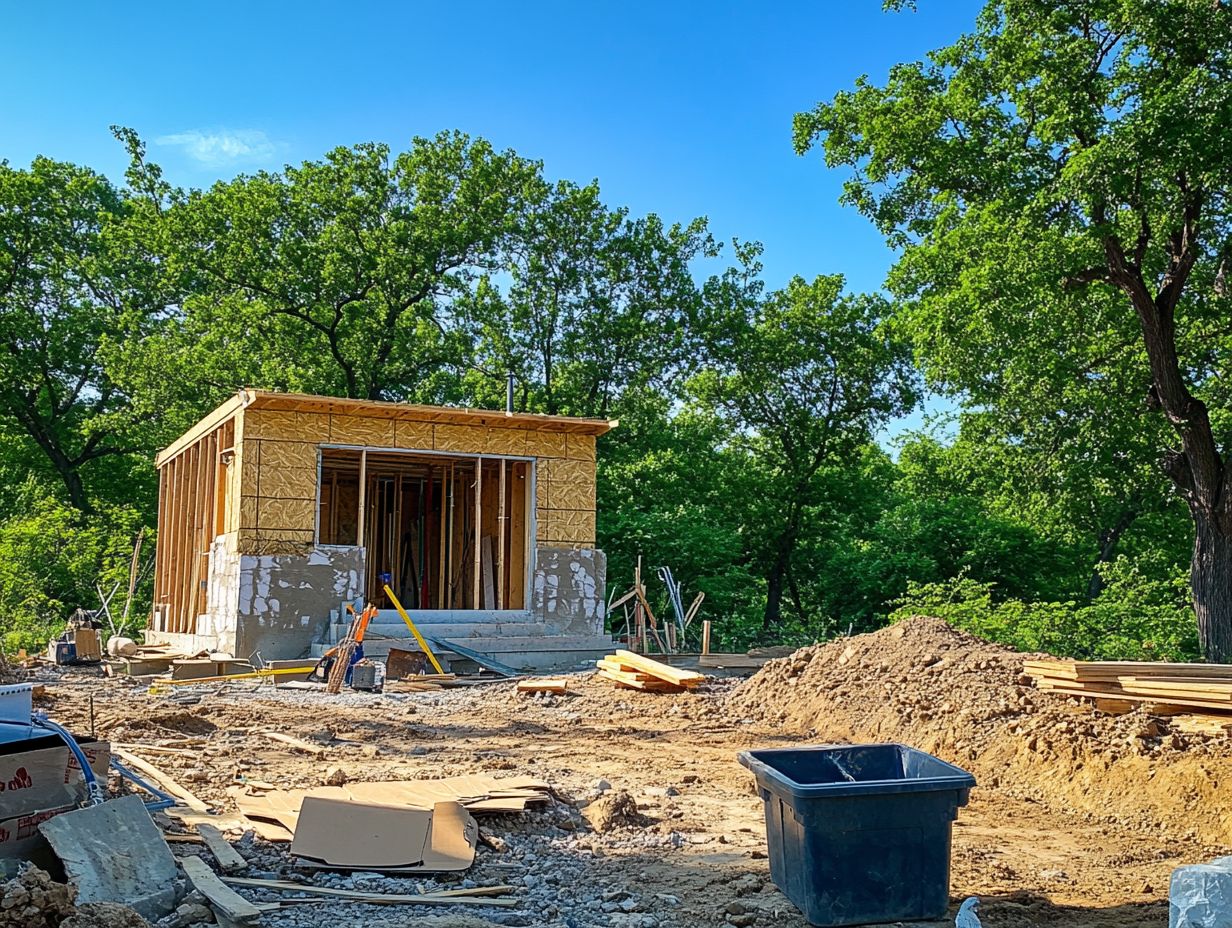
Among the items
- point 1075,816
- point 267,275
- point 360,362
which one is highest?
point 267,275

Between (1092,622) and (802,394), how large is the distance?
12499 millimetres

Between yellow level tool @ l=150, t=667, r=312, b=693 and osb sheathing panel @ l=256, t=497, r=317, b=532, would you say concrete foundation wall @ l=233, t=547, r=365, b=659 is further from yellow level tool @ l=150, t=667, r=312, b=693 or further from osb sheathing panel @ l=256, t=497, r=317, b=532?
yellow level tool @ l=150, t=667, r=312, b=693

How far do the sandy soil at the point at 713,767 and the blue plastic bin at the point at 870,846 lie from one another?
238 mm

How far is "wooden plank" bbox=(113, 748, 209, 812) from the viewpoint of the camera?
632 centimetres

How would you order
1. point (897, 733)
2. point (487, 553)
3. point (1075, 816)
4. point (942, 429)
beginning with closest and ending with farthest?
point (1075, 816) → point (897, 733) → point (487, 553) → point (942, 429)

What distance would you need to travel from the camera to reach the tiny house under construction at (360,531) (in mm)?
16531

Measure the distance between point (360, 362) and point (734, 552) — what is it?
11.7m

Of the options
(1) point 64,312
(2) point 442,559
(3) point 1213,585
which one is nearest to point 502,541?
(2) point 442,559

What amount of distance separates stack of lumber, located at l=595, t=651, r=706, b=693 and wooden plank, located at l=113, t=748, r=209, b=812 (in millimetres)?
6889

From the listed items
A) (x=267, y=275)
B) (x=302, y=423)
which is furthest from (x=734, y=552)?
(x=267, y=275)

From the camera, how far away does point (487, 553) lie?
792 inches

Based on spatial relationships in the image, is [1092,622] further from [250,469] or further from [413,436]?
[250,469]

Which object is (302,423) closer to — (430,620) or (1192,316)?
(430,620)

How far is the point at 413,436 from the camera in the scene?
17750mm
